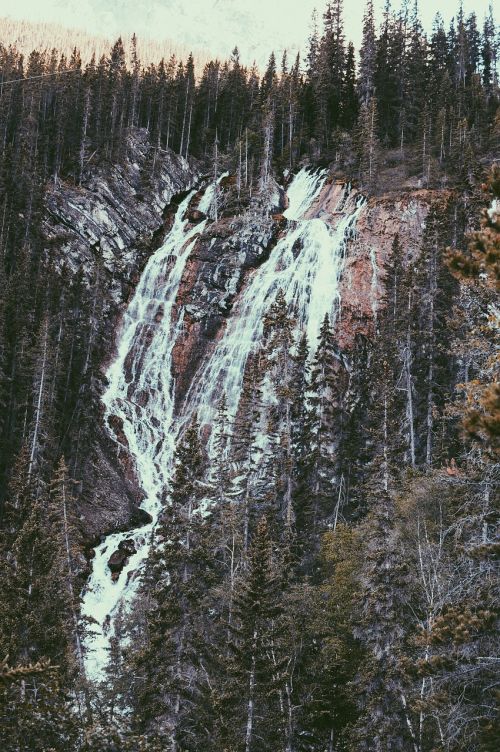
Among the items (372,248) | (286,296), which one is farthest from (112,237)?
(372,248)

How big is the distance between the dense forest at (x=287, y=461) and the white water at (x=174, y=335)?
6.58 feet

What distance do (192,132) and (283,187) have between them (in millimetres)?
23491

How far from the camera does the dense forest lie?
38.9 ft

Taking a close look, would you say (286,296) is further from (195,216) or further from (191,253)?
(195,216)

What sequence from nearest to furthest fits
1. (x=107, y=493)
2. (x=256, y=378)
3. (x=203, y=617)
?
(x=203, y=617)
(x=256, y=378)
(x=107, y=493)

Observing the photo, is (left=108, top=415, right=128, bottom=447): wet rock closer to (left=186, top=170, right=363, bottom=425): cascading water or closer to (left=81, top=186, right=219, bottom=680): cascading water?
(left=81, top=186, right=219, bottom=680): cascading water

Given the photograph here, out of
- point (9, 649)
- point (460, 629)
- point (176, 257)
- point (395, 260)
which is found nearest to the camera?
point (460, 629)

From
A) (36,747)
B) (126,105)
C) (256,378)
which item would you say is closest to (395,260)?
(256,378)

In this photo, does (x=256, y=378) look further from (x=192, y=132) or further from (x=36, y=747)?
(x=192, y=132)

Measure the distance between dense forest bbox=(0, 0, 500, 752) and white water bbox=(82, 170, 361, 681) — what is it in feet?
6.58

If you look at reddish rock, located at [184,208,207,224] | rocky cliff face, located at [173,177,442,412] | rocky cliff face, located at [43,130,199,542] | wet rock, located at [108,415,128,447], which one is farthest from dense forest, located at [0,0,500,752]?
reddish rock, located at [184,208,207,224]

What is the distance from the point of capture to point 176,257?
61281mm

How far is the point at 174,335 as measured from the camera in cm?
5478

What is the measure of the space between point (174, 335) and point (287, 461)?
985 inches
